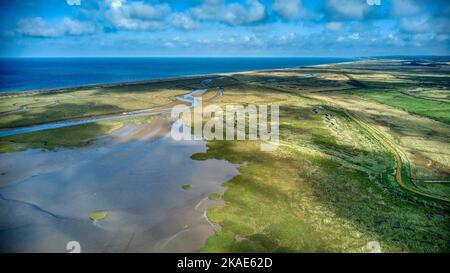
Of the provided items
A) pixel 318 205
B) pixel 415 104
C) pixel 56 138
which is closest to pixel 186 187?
pixel 318 205

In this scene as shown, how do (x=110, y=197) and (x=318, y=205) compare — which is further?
(x=110, y=197)

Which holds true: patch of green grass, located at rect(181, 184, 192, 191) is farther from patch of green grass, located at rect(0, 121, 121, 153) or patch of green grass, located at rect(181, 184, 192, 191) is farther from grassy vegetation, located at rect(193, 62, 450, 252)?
patch of green grass, located at rect(0, 121, 121, 153)

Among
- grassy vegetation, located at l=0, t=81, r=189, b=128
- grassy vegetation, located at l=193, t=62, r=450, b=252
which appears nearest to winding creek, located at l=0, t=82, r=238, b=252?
grassy vegetation, located at l=193, t=62, r=450, b=252

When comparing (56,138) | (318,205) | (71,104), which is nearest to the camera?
(318,205)

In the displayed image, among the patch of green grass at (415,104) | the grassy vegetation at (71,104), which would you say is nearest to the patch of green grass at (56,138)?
the grassy vegetation at (71,104)

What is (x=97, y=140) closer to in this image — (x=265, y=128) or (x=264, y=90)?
(x=265, y=128)

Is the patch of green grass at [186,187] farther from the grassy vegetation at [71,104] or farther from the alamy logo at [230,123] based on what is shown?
the grassy vegetation at [71,104]

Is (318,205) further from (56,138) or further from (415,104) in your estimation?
(415,104)
